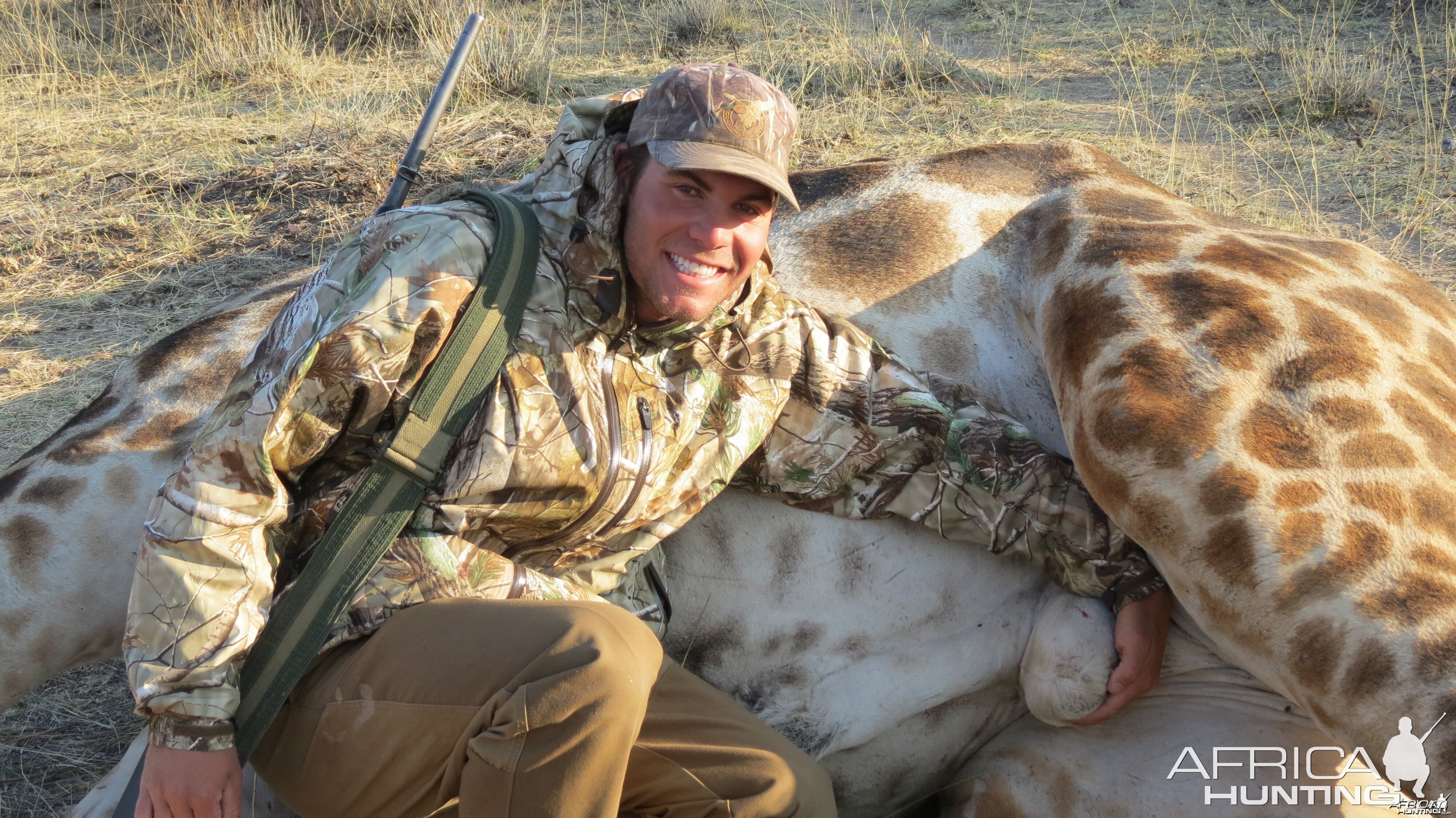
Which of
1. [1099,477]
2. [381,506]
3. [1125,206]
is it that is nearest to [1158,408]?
[1099,477]

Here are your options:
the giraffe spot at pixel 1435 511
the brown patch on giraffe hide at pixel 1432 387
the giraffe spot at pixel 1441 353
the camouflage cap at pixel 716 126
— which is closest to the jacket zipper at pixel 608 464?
the camouflage cap at pixel 716 126

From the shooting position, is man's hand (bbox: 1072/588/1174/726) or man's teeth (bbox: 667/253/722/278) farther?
man's hand (bbox: 1072/588/1174/726)

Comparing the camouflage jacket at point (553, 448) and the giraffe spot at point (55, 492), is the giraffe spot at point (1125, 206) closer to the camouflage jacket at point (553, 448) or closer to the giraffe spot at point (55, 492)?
the camouflage jacket at point (553, 448)

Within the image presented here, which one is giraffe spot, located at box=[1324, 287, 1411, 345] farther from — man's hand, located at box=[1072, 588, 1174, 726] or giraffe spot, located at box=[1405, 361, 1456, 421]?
man's hand, located at box=[1072, 588, 1174, 726]

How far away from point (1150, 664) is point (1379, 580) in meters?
0.55

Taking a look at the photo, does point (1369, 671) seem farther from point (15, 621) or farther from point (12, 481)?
point (12, 481)

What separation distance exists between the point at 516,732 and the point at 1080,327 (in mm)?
1611

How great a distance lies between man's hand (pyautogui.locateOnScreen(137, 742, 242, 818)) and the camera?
2.06m

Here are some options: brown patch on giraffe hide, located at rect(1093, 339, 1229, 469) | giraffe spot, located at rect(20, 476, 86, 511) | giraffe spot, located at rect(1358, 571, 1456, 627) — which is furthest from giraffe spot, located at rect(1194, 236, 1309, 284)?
giraffe spot, located at rect(20, 476, 86, 511)

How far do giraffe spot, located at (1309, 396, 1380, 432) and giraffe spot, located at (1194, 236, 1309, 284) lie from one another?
409mm

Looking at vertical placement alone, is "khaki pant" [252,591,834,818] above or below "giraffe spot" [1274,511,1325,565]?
below

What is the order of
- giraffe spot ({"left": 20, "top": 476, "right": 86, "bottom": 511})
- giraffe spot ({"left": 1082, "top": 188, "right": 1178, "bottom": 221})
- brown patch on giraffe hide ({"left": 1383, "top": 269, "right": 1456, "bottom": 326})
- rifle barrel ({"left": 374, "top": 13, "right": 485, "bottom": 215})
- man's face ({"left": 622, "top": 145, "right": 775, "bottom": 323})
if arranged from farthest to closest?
rifle barrel ({"left": 374, "top": 13, "right": 485, "bottom": 215}) < giraffe spot ({"left": 1082, "top": 188, "right": 1178, "bottom": 221}) < brown patch on giraffe hide ({"left": 1383, "top": 269, "right": 1456, "bottom": 326}) < giraffe spot ({"left": 20, "top": 476, "right": 86, "bottom": 511}) < man's face ({"left": 622, "top": 145, "right": 775, "bottom": 323})

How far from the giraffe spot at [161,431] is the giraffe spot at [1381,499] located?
8.47ft

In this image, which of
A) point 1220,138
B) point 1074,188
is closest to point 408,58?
point 1220,138
